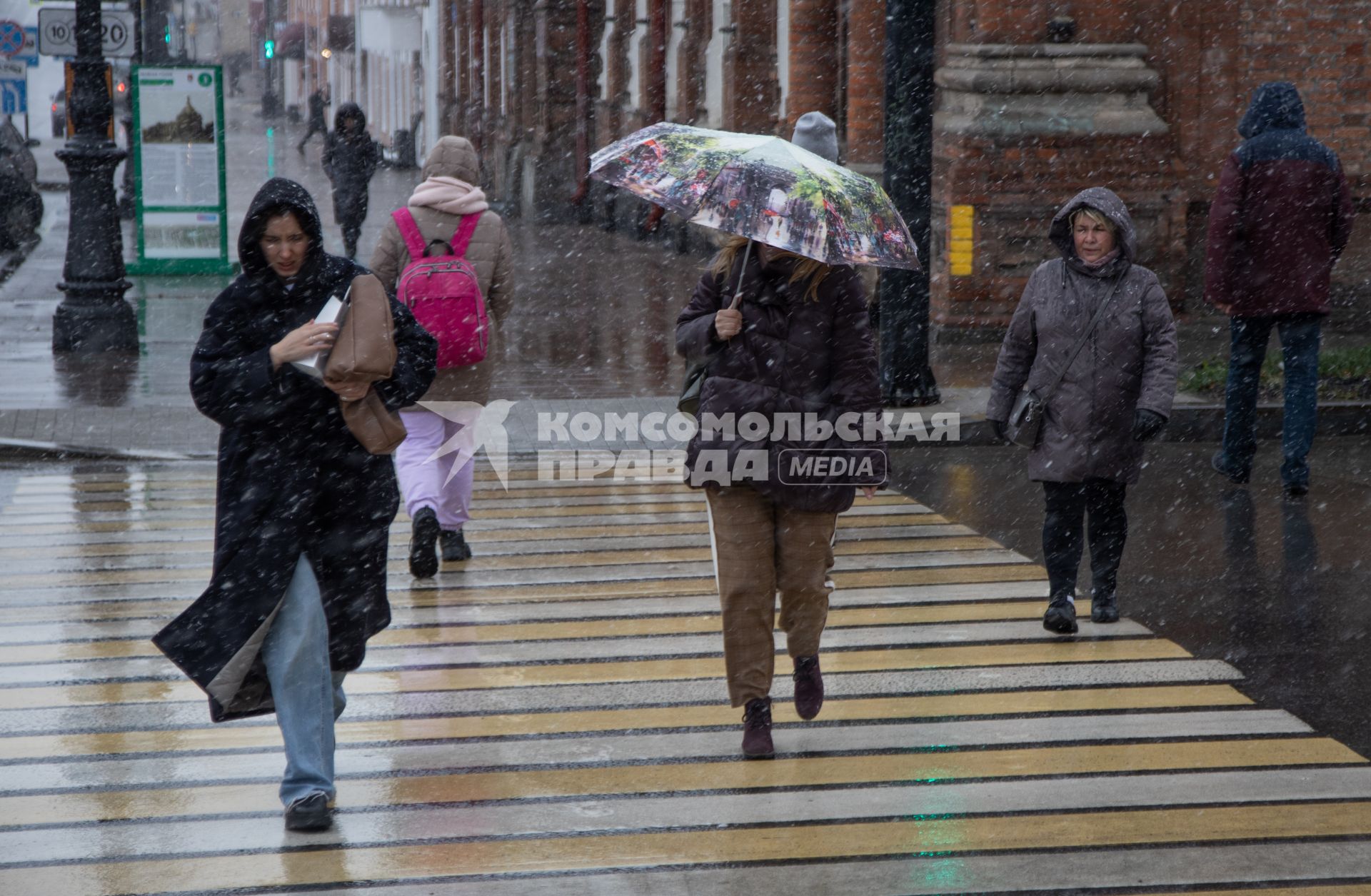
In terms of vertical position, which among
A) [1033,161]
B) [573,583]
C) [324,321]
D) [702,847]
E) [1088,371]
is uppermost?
[1033,161]

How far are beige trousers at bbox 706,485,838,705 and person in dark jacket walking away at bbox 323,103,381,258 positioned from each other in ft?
50.7

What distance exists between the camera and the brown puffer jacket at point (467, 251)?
7180 millimetres

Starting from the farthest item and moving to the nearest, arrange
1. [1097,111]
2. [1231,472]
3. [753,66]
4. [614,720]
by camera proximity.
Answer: [753,66] → [1097,111] → [1231,472] → [614,720]

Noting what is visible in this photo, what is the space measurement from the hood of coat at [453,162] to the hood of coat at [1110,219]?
235cm

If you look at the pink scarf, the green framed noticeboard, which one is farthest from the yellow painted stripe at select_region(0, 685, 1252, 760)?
the green framed noticeboard

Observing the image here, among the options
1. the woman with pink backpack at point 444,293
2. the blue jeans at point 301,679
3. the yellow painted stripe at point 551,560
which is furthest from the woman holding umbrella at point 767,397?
the yellow painted stripe at point 551,560

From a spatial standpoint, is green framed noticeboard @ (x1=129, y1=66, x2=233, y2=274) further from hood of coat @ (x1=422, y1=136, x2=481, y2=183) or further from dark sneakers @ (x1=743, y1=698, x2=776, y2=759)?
dark sneakers @ (x1=743, y1=698, x2=776, y2=759)

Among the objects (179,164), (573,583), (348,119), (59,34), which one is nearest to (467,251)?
(573,583)

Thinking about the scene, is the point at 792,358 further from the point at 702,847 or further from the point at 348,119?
the point at 348,119

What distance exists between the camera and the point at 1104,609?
690 centimetres

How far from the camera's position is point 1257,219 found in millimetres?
9250

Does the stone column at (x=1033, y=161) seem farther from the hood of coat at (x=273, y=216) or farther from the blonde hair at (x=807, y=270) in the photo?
the hood of coat at (x=273, y=216)

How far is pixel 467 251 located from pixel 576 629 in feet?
5.42

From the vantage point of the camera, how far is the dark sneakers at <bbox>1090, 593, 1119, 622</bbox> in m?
6.89
